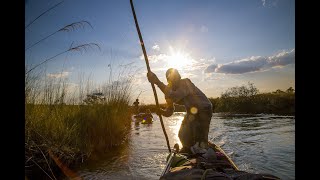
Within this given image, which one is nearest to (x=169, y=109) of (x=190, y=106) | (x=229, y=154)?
(x=190, y=106)

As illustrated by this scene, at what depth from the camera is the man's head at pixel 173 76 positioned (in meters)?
5.38

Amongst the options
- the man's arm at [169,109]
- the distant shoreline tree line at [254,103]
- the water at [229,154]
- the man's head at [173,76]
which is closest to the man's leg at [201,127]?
the man's arm at [169,109]

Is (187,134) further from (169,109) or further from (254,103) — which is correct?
(254,103)

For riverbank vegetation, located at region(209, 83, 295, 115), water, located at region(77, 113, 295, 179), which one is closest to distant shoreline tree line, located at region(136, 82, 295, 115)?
riverbank vegetation, located at region(209, 83, 295, 115)

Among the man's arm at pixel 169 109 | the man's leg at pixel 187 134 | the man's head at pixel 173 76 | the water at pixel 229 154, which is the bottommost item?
the water at pixel 229 154

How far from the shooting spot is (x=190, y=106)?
17.5 ft

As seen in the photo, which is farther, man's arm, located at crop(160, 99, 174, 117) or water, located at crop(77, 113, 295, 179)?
water, located at crop(77, 113, 295, 179)

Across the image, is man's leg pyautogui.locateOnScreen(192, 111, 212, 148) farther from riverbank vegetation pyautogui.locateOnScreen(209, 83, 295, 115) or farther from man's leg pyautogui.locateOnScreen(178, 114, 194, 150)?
riverbank vegetation pyautogui.locateOnScreen(209, 83, 295, 115)

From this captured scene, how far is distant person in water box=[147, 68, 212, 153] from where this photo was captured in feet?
17.1

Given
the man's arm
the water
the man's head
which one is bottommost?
the water

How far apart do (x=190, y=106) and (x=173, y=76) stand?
72 cm

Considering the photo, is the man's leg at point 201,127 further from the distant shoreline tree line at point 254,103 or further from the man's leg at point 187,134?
the distant shoreline tree line at point 254,103
